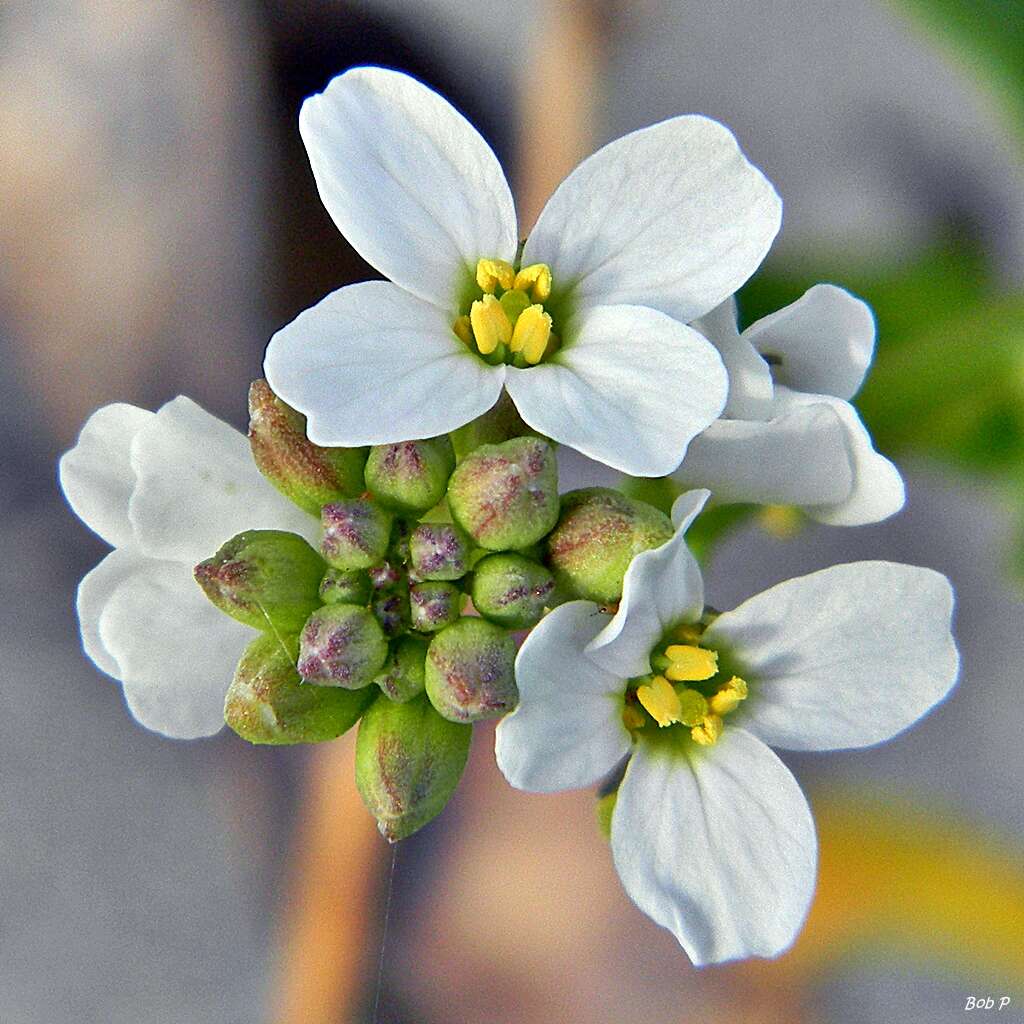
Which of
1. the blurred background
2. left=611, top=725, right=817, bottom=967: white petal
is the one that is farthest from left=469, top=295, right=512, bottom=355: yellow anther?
the blurred background

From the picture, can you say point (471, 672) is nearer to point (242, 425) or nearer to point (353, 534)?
point (353, 534)

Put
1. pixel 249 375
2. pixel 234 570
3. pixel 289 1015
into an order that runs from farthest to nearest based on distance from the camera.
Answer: pixel 249 375 → pixel 289 1015 → pixel 234 570

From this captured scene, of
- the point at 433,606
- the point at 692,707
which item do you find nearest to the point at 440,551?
the point at 433,606

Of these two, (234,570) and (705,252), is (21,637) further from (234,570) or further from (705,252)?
(705,252)

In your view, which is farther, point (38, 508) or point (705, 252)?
point (38, 508)

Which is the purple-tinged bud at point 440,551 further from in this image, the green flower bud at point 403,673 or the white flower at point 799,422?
the white flower at point 799,422

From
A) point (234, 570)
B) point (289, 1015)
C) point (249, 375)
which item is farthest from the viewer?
point (249, 375)

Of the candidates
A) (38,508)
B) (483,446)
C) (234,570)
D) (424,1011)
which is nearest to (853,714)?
(483,446)
